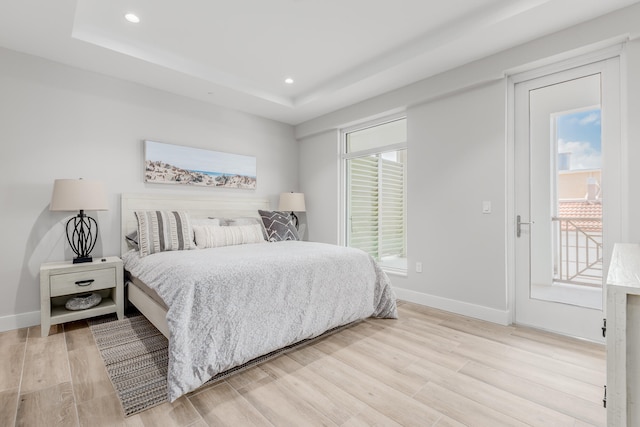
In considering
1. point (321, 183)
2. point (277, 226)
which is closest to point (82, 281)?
point (277, 226)

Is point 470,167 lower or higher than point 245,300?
higher

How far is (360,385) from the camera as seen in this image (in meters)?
1.86

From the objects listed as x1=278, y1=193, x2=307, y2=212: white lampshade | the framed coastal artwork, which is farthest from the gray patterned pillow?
the framed coastal artwork

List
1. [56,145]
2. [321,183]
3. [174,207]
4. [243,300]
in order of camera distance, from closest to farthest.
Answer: [243,300] → [56,145] → [174,207] → [321,183]

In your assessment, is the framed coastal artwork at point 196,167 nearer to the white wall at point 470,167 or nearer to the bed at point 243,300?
the bed at point 243,300

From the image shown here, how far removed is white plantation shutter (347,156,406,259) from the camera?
443 cm

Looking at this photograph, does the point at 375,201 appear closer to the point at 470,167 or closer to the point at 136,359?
the point at 470,167

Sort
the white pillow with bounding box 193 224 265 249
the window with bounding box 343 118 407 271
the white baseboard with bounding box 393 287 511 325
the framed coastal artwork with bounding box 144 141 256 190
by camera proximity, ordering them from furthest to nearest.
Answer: the window with bounding box 343 118 407 271 → the framed coastal artwork with bounding box 144 141 256 190 → the white pillow with bounding box 193 224 265 249 → the white baseboard with bounding box 393 287 511 325

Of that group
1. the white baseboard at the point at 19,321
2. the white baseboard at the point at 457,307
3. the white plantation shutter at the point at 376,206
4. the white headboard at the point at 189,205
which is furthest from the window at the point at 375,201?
the white baseboard at the point at 19,321

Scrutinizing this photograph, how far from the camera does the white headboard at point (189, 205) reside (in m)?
3.27

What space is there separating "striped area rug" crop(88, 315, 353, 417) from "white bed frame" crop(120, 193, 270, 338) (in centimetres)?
21

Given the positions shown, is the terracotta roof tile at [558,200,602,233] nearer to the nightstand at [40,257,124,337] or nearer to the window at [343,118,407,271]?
the window at [343,118,407,271]

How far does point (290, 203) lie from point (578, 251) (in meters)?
3.27

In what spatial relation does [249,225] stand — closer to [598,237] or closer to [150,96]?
[150,96]
